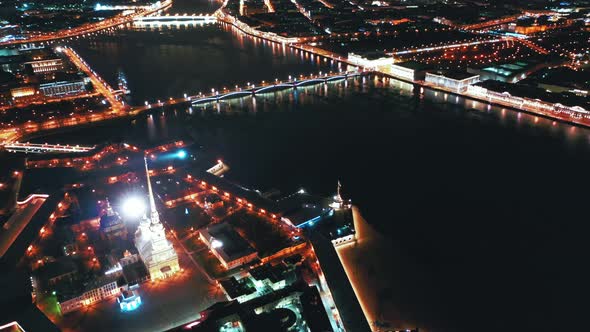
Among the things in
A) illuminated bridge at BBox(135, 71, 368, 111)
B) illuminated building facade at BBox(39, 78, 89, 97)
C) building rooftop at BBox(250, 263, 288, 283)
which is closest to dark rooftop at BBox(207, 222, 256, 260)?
building rooftop at BBox(250, 263, 288, 283)

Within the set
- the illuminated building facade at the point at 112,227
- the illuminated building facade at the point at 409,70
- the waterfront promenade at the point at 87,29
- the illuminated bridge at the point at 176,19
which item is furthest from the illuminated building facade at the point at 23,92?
the illuminated bridge at the point at 176,19

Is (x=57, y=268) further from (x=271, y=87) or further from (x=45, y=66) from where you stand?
(x=45, y=66)

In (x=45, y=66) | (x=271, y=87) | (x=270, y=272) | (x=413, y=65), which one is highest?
(x=45, y=66)

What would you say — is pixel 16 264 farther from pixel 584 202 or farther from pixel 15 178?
pixel 584 202

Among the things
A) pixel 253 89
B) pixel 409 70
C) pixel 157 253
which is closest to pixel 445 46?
pixel 409 70

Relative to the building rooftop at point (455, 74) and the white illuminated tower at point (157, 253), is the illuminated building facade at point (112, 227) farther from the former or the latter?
the building rooftop at point (455, 74)
